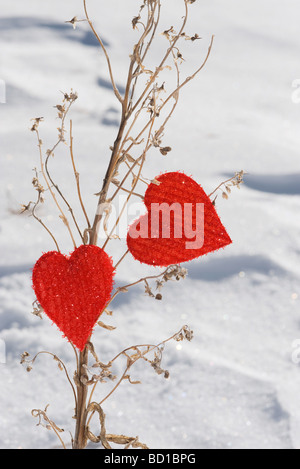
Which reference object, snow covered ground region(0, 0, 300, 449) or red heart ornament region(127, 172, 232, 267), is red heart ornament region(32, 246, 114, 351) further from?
snow covered ground region(0, 0, 300, 449)

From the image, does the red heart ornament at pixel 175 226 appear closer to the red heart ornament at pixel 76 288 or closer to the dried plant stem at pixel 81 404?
the red heart ornament at pixel 76 288

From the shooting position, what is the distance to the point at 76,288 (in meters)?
0.78

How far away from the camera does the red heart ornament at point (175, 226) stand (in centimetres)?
78

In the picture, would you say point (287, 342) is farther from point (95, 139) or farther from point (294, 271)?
point (95, 139)

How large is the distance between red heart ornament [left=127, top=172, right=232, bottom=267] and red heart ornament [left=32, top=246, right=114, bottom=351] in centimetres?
6

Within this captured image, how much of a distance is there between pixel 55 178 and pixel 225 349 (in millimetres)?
982

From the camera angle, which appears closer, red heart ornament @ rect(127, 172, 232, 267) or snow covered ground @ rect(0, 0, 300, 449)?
red heart ornament @ rect(127, 172, 232, 267)

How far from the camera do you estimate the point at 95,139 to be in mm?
2383

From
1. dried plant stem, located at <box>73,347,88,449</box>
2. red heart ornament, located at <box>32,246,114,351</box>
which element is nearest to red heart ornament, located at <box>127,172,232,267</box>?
red heart ornament, located at <box>32,246,114,351</box>

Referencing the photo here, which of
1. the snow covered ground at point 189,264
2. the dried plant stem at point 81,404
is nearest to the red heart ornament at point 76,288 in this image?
the dried plant stem at point 81,404

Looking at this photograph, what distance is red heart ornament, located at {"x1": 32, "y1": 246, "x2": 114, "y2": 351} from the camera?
2.53 feet

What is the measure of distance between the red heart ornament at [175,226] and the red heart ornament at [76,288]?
2.2 inches
